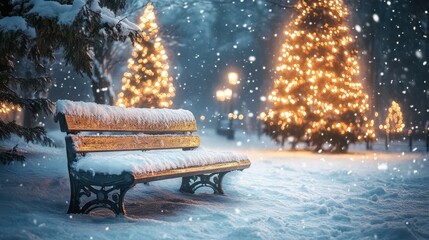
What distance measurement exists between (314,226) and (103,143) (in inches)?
103

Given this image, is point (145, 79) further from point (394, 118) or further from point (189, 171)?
point (189, 171)

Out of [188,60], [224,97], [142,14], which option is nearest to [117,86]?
[188,60]

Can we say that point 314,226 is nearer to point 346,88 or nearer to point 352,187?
point 352,187

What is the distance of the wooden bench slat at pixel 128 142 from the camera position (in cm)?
496

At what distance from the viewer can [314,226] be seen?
5.02 meters

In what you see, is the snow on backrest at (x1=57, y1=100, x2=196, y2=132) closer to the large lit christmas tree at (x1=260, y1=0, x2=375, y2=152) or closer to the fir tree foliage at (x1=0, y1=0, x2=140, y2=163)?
the fir tree foliage at (x1=0, y1=0, x2=140, y2=163)

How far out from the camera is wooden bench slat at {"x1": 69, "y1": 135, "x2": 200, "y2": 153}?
4.96m

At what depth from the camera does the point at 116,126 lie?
221 inches

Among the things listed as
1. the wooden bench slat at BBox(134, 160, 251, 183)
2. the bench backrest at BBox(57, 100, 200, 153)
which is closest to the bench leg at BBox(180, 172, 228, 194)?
the wooden bench slat at BBox(134, 160, 251, 183)

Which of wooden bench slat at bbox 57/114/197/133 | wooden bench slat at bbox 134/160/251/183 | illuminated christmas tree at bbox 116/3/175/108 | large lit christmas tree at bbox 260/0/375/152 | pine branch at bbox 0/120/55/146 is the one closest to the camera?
wooden bench slat at bbox 134/160/251/183

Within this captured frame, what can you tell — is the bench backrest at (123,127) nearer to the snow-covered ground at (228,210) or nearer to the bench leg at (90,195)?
Result: the bench leg at (90,195)

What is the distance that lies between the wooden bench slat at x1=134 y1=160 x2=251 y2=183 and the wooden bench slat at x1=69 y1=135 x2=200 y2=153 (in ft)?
2.53

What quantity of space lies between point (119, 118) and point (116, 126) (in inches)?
5.2

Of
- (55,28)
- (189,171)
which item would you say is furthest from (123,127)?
(55,28)
